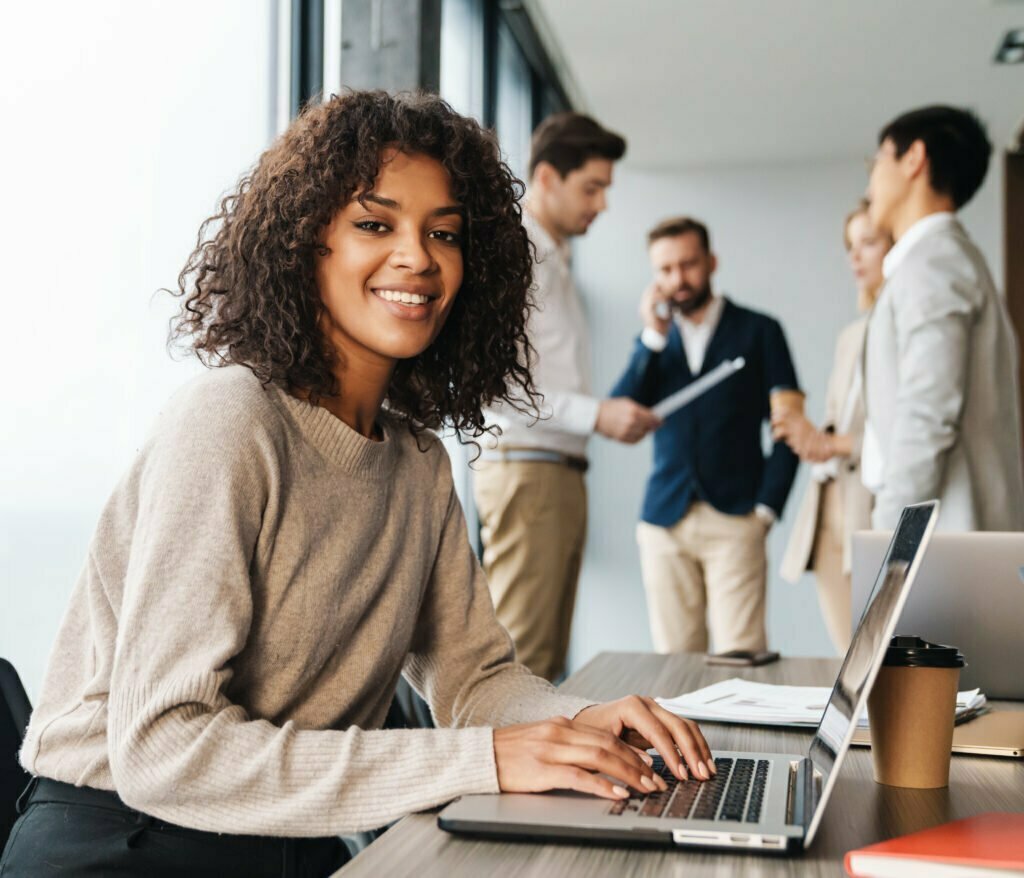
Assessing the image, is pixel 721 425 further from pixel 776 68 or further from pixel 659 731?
pixel 659 731

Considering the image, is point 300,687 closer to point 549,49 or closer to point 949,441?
point 949,441

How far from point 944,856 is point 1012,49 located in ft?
15.1

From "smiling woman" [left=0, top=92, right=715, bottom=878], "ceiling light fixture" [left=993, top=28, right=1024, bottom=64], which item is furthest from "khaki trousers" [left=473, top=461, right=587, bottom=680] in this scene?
"ceiling light fixture" [left=993, top=28, right=1024, bottom=64]

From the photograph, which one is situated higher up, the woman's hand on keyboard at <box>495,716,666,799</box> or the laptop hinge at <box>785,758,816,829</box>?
the woman's hand on keyboard at <box>495,716,666,799</box>

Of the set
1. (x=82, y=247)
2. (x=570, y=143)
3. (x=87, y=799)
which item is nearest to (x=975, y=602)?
(x=87, y=799)

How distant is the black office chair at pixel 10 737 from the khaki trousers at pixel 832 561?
232cm

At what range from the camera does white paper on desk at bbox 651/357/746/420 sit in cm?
334

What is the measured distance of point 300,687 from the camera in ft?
3.74

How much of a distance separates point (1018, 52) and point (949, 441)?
2.97 meters

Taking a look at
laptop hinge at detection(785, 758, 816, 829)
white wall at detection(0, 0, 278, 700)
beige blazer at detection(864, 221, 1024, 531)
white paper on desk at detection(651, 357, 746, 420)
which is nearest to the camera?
laptop hinge at detection(785, 758, 816, 829)

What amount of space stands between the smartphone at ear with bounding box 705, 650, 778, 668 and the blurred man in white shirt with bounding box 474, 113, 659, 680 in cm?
115

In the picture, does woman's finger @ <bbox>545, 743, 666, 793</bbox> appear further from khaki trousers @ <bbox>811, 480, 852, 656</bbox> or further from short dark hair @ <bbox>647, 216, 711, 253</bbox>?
short dark hair @ <bbox>647, 216, 711, 253</bbox>

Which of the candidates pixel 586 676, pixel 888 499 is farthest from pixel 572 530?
pixel 586 676

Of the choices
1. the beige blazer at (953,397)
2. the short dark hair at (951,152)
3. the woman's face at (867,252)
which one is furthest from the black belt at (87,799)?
the woman's face at (867,252)
